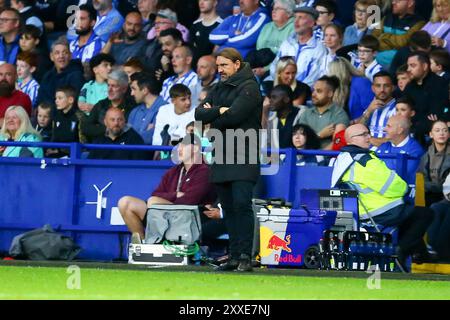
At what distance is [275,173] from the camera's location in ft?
A: 54.3

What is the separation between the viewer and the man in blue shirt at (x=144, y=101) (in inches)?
743

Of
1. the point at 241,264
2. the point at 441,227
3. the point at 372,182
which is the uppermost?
the point at 372,182

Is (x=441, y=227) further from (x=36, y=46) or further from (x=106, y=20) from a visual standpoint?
(x=36, y=46)

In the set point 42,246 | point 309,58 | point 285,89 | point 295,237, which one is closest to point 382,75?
point 285,89

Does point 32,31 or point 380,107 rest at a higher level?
point 32,31

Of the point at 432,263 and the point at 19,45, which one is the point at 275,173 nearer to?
the point at 432,263

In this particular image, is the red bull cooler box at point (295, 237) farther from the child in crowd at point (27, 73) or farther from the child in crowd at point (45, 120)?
the child in crowd at point (27, 73)

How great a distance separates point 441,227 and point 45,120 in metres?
6.57

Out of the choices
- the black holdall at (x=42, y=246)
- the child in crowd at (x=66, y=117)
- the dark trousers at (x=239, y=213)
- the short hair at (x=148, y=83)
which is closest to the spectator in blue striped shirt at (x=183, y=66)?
the short hair at (x=148, y=83)

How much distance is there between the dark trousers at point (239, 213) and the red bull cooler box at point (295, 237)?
4.84ft

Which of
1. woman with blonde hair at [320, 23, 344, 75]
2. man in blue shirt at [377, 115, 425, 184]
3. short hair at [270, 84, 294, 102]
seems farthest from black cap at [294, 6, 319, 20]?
man in blue shirt at [377, 115, 425, 184]

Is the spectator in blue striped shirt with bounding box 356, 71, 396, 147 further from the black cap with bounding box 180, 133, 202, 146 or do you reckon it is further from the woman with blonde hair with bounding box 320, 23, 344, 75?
the black cap with bounding box 180, 133, 202, 146

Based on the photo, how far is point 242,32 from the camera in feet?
63.1

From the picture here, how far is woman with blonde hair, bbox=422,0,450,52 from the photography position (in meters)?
17.3
